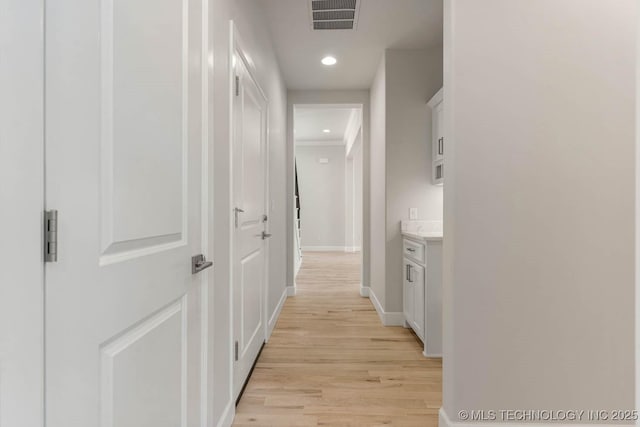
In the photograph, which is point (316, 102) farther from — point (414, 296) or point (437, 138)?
point (414, 296)

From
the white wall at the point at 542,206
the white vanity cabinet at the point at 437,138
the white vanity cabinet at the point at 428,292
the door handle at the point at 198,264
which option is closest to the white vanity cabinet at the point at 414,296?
the white vanity cabinet at the point at 428,292

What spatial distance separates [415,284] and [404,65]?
6.68 ft

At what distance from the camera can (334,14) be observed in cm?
277

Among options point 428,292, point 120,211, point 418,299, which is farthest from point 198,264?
point 418,299

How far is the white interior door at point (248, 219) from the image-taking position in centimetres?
194

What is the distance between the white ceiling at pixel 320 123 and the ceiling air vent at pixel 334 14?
90.4 inches

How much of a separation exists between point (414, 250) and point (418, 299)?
0.40m

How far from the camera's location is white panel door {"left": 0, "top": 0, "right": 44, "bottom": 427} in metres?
0.53

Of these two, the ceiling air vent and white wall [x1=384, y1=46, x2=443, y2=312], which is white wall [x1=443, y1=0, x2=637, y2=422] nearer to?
the ceiling air vent

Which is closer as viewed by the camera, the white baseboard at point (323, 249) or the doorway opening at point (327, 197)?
the doorway opening at point (327, 197)

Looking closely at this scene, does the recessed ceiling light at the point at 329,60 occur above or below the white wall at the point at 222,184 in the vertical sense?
above

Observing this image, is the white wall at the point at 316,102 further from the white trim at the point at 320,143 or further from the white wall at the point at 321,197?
the white wall at the point at 321,197

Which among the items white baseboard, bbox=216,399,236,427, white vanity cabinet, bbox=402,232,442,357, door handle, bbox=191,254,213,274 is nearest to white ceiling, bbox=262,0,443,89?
white vanity cabinet, bbox=402,232,442,357

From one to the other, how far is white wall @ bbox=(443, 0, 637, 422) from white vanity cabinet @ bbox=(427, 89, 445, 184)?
146 centimetres
